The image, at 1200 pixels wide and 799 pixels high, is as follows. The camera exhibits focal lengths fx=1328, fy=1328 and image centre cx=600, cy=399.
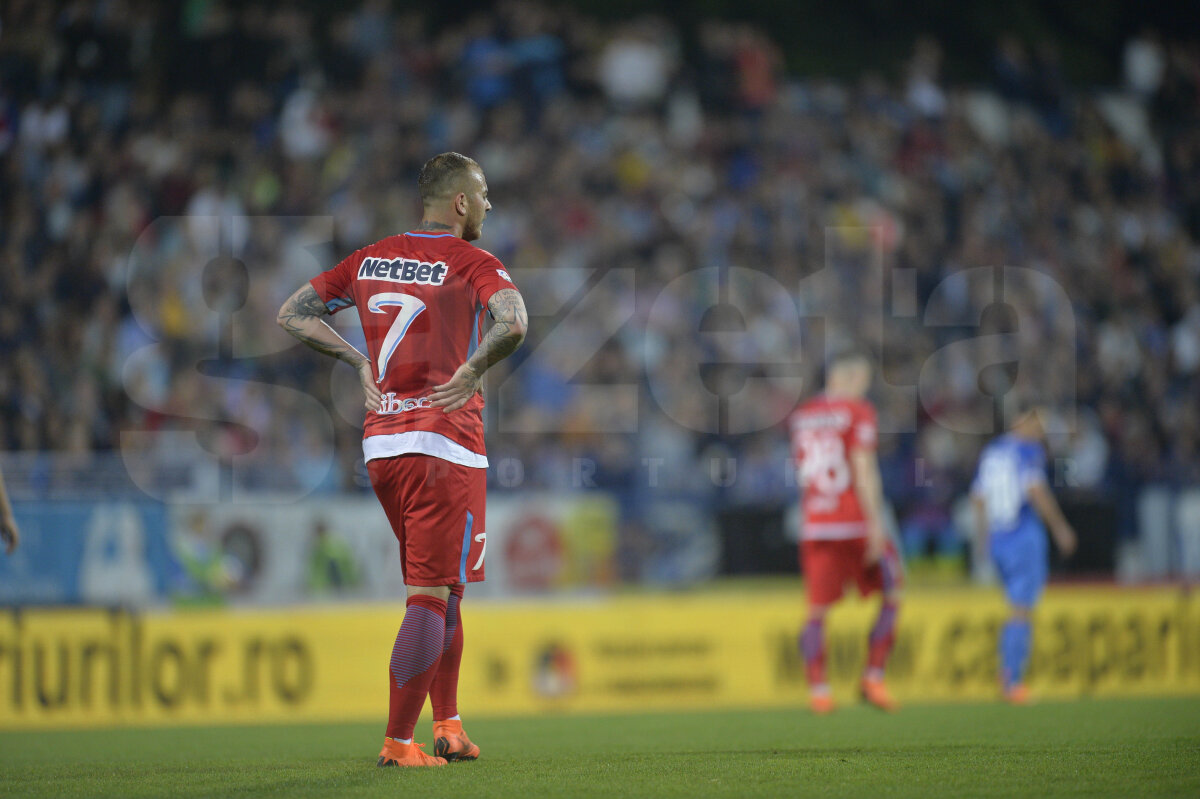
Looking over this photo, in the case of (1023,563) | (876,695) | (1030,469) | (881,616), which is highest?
(1030,469)

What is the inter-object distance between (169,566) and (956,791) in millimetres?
7818

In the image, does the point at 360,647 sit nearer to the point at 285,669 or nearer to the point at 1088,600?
the point at 285,669

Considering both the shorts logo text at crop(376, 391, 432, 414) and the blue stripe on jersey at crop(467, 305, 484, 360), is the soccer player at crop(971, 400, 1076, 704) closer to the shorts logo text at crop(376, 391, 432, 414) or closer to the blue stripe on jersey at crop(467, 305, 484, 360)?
the blue stripe on jersey at crop(467, 305, 484, 360)

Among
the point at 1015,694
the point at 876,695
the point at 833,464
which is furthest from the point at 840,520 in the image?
the point at 1015,694

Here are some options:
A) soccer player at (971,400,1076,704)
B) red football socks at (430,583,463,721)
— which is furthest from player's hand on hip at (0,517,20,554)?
soccer player at (971,400,1076,704)

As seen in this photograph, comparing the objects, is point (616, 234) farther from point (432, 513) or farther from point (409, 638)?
point (409, 638)

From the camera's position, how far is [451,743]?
17.8 ft

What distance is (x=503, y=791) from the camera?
4504 millimetres

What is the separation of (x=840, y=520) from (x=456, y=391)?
4.63 m

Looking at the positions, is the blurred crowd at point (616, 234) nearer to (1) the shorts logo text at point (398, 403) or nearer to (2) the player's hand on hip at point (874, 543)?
(2) the player's hand on hip at point (874, 543)

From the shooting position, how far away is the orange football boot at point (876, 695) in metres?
9.11

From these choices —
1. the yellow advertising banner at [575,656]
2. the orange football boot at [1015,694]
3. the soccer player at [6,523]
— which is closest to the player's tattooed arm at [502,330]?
the soccer player at [6,523]

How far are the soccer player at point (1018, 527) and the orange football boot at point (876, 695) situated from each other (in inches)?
50.9

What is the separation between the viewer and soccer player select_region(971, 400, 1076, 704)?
9891mm
